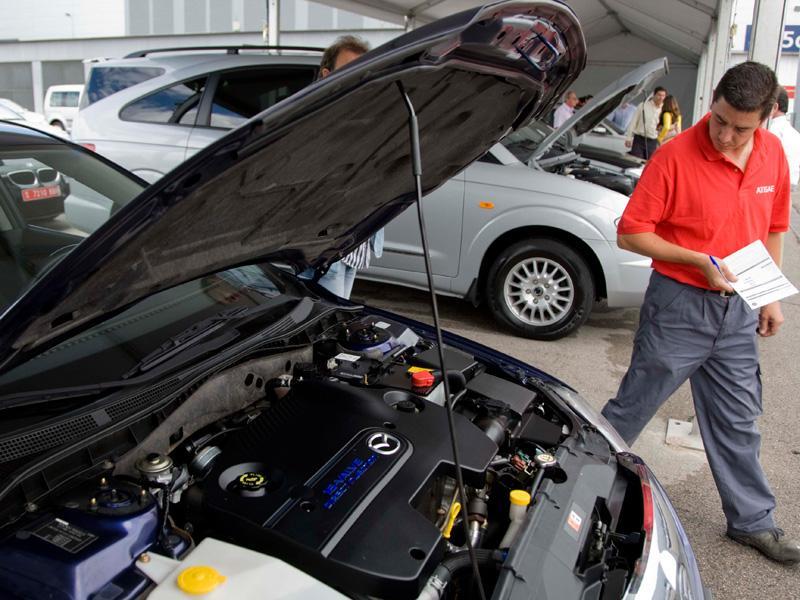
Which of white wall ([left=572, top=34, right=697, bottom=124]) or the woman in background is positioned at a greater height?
white wall ([left=572, top=34, right=697, bottom=124])

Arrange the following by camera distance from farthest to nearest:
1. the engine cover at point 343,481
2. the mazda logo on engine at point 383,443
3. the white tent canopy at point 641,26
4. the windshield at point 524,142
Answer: the white tent canopy at point 641,26
the windshield at point 524,142
the mazda logo on engine at point 383,443
the engine cover at point 343,481

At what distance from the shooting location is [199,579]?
124 centimetres

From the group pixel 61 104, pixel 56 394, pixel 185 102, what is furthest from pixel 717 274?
pixel 61 104

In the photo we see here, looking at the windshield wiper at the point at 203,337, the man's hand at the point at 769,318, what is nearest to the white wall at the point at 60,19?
the windshield wiper at the point at 203,337

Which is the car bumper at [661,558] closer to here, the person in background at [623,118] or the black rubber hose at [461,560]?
the black rubber hose at [461,560]

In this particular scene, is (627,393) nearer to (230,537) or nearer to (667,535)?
(667,535)

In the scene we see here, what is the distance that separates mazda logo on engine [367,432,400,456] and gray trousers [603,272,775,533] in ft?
4.73

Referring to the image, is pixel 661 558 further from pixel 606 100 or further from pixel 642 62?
pixel 642 62

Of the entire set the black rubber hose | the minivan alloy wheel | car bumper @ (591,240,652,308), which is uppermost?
the black rubber hose

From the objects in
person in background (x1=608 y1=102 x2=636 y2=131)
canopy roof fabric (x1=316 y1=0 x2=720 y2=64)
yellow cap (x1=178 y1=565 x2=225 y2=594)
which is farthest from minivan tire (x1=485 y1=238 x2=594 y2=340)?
person in background (x1=608 y1=102 x2=636 y2=131)

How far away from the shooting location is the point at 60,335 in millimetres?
1459

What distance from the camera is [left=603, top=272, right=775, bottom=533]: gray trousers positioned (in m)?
2.63

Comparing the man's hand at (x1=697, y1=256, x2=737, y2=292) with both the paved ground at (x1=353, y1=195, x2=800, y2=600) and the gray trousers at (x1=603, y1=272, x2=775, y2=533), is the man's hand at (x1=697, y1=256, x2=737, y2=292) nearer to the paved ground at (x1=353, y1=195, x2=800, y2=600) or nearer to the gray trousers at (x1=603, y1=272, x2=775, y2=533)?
the gray trousers at (x1=603, y1=272, x2=775, y2=533)

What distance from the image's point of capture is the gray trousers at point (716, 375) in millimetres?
2629
